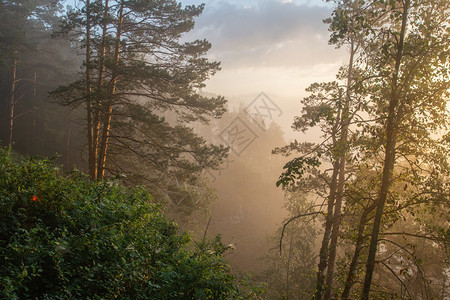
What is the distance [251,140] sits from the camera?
174 ft

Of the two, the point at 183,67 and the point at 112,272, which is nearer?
the point at 112,272

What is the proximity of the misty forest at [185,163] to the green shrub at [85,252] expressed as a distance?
0.03 m

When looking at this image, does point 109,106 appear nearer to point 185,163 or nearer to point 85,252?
point 185,163

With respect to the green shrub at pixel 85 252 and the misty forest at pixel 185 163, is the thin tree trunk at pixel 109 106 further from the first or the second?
the green shrub at pixel 85 252

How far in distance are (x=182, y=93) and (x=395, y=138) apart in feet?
31.4

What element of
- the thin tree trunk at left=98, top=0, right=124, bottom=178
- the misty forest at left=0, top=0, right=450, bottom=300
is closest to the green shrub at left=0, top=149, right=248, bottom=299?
the misty forest at left=0, top=0, right=450, bottom=300

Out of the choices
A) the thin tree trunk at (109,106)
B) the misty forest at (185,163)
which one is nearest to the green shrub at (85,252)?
the misty forest at (185,163)

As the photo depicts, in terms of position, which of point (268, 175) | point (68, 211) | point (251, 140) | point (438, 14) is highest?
point (251, 140)

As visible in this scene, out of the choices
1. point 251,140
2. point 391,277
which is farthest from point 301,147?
point 251,140

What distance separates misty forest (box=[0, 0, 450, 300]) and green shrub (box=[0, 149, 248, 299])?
0.10 ft

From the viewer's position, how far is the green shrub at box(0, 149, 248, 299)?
13.3 ft

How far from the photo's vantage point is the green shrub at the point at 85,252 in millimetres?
4055

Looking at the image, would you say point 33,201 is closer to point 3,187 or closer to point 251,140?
point 3,187

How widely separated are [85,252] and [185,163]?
8521 mm
